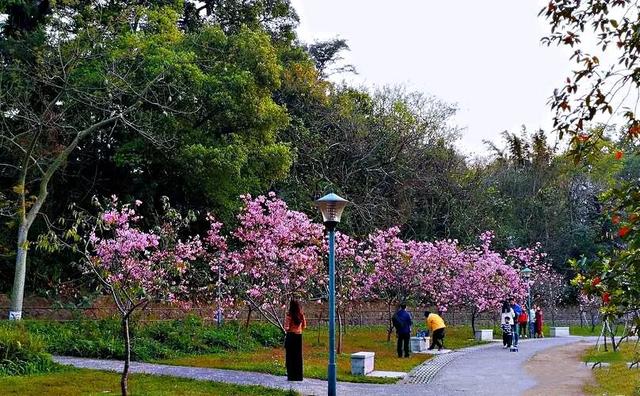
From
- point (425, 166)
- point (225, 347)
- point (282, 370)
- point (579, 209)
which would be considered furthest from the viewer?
point (579, 209)

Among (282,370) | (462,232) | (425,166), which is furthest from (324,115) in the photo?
(282,370)

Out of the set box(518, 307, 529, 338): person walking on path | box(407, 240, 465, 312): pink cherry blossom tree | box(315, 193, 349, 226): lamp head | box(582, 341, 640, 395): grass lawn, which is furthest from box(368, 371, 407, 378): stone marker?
box(518, 307, 529, 338): person walking on path

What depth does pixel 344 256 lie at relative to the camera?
22.2 meters

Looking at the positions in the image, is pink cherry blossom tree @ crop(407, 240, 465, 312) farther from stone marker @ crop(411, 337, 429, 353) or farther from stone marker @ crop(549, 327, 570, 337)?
stone marker @ crop(549, 327, 570, 337)

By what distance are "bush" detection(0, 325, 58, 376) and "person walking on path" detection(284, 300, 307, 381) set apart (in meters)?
4.82

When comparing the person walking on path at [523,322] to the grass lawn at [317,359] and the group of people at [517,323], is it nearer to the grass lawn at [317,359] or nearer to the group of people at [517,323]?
the group of people at [517,323]

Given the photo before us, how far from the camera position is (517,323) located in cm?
2616

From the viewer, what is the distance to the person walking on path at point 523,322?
30983mm

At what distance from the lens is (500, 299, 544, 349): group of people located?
79.0 ft

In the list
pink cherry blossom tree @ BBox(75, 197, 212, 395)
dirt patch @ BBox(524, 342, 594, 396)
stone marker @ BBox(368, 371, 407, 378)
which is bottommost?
dirt patch @ BBox(524, 342, 594, 396)

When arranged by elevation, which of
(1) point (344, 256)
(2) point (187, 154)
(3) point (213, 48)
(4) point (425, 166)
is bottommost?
(1) point (344, 256)

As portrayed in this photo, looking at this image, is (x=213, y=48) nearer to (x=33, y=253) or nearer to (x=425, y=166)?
(x=33, y=253)

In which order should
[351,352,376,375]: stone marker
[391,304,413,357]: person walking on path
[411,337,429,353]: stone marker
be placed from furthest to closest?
1. [411,337,429,353]: stone marker
2. [391,304,413,357]: person walking on path
3. [351,352,376,375]: stone marker

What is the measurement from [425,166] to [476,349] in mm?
13450
